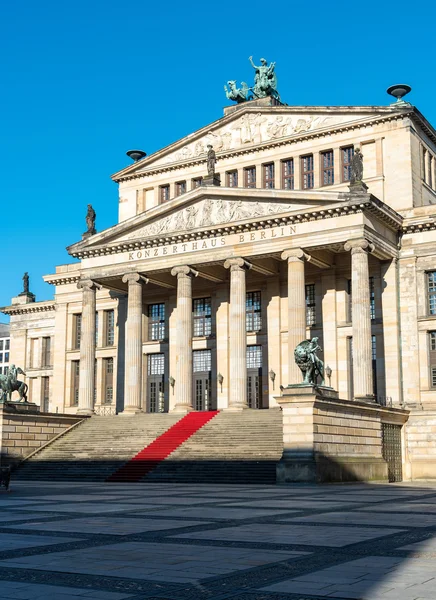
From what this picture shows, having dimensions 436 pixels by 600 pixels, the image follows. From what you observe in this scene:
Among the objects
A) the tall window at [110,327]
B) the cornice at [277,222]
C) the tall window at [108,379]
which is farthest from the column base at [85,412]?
the cornice at [277,222]

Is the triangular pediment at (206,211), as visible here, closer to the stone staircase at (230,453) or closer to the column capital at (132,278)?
the column capital at (132,278)

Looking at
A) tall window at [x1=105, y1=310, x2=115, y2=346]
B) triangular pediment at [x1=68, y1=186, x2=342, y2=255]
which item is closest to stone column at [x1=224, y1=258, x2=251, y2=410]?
triangular pediment at [x1=68, y1=186, x2=342, y2=255]

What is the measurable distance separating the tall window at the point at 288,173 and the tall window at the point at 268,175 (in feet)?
3.20

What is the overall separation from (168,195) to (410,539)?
5128cm

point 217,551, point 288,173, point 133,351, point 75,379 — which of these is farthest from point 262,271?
point 217,551

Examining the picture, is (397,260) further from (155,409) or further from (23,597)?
(23,597)

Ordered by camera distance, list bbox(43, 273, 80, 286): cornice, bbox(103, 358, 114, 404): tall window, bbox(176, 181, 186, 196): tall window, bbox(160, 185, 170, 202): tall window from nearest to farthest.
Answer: bbox(103, 358, 114, 404): tall window
bbox(176, 181, 186, 196): tall window
bbox(160, 185, 170, 202): tall window
bbox(43, 273, 80, 286): cornice

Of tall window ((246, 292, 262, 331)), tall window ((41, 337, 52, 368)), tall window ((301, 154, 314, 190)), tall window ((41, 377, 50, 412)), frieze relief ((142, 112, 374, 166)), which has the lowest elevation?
tall window ((41, 377, 50, 412))

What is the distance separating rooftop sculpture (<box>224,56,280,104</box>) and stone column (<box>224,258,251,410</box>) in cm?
1711

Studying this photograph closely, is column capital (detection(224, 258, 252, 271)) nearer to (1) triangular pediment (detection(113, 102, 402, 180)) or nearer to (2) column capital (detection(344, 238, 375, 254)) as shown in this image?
(2) column capital (detection(344, 238, 375, 254))

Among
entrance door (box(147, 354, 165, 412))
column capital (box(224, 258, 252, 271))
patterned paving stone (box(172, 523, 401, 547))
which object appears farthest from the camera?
entrance door (box(147, 354, 165, 412))

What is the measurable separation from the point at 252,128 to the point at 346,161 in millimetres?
8185

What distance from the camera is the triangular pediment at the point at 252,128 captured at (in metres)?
56.1

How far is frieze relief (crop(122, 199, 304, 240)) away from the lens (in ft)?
166
